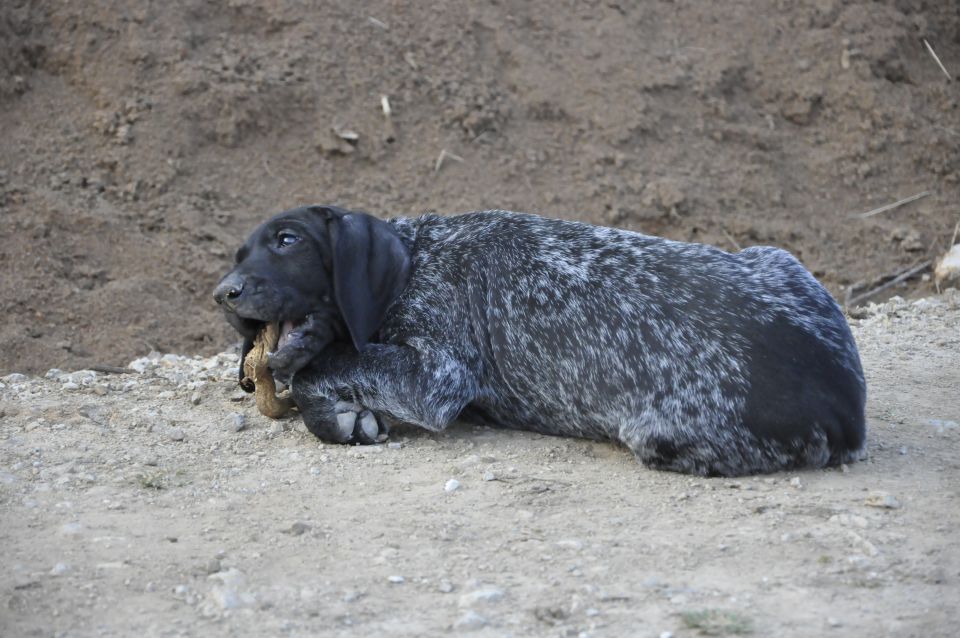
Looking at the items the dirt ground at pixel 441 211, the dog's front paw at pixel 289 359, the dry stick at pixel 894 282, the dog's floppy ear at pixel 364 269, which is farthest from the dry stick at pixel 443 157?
the dog's front paw at pixel 289 359

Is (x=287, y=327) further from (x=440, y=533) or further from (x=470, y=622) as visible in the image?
(x=470, y=622)

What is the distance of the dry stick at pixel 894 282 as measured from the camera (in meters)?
11.3

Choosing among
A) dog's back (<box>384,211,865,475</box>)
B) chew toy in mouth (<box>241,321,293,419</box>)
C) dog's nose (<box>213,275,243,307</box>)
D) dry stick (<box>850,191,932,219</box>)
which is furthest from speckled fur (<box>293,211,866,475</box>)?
dry stick (<box>850,191,932,219</box>)

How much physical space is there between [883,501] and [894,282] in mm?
6115

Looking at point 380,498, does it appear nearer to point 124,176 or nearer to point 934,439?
point 934,439

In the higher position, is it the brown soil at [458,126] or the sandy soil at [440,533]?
the brown soil at [458,126]

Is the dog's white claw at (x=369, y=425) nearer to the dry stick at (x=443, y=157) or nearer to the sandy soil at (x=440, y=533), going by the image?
the sandy soil at (x=440, y=533)

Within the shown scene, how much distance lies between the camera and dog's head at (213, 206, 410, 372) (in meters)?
7.20

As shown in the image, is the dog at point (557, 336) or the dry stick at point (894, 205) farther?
the dry stick at point (894, 205)

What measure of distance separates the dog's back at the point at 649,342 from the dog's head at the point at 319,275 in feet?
0.74

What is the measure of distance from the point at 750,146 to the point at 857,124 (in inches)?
49.4

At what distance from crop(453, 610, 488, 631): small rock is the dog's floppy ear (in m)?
2.73

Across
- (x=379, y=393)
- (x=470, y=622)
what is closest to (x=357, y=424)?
(x=379, y=393)

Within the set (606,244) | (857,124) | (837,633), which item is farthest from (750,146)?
(837,633)
